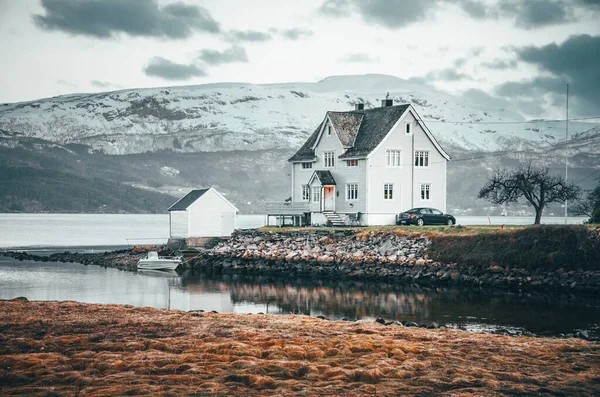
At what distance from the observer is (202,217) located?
68125mm

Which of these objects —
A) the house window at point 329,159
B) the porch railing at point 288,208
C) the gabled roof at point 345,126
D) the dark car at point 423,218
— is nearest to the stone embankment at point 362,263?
the porch railing at point 288,208

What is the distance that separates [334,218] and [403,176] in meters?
6.93

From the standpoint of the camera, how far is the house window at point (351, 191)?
6253cm

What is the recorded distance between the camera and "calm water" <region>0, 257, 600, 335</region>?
100 ft

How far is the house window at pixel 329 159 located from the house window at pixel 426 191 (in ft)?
27.0

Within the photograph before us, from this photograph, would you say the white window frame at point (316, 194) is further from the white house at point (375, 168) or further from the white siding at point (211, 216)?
the white siding at point (211, 216)

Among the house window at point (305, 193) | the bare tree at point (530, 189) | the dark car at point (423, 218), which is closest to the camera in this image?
the bare tree at point (530, 189)

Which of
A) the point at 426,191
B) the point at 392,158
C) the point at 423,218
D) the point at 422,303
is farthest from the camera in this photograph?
the point at 426,191

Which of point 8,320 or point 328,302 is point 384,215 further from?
point 8,320

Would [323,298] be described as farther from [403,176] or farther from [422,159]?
[422,159]

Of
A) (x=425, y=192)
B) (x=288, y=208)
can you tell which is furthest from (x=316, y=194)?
(x=425, y=192)

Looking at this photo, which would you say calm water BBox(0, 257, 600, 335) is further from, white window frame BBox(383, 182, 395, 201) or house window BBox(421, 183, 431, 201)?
house window BBox(421, 183, 431, 201)

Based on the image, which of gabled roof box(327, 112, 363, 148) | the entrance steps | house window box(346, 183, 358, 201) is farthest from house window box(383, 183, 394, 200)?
gabled roof box(327, 112, 363, 148)

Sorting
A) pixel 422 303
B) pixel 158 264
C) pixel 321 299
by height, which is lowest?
pixel 321 299
